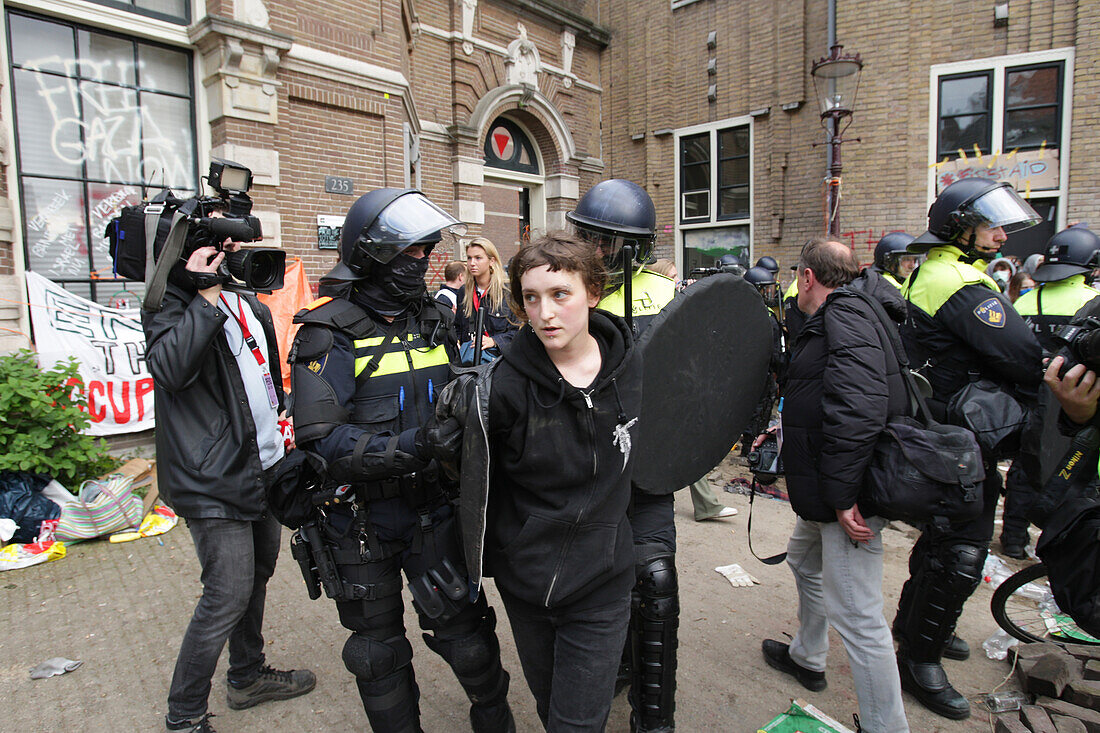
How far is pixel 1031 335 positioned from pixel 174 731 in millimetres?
3839

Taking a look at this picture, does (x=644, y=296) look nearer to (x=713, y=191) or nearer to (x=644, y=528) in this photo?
(x=644, y=528)

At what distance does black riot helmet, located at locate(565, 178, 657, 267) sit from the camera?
8.09ft

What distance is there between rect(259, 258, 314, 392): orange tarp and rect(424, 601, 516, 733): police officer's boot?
4067mm

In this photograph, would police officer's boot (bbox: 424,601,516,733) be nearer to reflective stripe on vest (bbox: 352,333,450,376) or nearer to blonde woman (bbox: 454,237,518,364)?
reflective stripe on vest (bbox: 352,333,450,376)

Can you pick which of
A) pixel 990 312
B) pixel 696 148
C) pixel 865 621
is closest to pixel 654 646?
pixel 865 621

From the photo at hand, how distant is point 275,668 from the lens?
2.97 meters

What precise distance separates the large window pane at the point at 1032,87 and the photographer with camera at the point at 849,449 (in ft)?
34.1

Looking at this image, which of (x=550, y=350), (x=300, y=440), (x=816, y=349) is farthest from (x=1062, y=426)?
(x=300, y=440)

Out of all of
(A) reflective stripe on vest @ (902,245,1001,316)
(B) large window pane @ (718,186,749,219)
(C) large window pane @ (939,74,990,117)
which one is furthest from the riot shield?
(B) large window pane @ (718,186,749,219)

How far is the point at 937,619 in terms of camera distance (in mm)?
2701

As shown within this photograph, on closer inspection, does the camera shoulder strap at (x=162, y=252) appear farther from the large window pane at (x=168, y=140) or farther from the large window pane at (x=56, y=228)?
the large window pane at (x=168, y=140)

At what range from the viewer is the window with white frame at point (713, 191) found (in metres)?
12.2

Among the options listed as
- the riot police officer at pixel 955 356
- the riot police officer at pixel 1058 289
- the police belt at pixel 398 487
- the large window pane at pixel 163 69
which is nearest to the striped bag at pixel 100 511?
the police belt at pixel 398 487

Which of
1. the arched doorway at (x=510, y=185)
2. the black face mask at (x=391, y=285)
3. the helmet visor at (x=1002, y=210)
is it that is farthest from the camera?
the arched doorway at (x=510, y=185)
